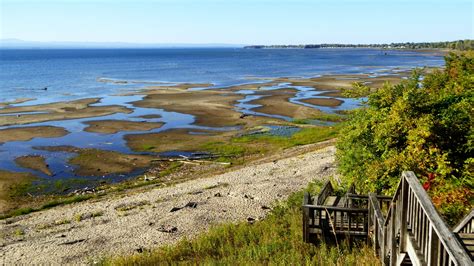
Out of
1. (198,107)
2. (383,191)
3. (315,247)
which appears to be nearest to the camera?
(315,247)

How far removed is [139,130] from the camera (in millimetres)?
41094

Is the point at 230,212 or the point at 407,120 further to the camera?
the point at 230,212

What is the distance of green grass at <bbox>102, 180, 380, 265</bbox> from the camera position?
10.6 meters

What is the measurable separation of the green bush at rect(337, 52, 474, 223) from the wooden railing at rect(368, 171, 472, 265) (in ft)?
10.8

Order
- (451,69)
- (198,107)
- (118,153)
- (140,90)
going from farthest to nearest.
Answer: (140,90) < (198,107) < (118,153) < (451,69)

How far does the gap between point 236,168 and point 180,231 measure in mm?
11997

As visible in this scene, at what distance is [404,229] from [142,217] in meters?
14.6

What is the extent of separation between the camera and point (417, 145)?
1188cm

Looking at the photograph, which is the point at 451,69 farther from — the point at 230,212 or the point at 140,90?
the point at 140,90

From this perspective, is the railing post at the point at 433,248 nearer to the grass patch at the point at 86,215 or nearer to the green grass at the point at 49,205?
the grass patch at the point at 86,215

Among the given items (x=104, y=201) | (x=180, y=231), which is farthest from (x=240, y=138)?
(x=180, y=231)

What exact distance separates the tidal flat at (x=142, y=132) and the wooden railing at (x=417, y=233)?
1567 cm

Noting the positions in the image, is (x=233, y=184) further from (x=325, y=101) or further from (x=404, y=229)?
(x=325, y=101)

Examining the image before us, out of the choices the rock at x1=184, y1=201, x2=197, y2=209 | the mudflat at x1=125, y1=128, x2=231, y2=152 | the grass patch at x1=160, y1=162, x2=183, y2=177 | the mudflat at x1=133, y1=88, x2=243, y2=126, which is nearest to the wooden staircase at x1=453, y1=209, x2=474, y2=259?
the rock at x1=184, y1=201, x2=197, y2=209
